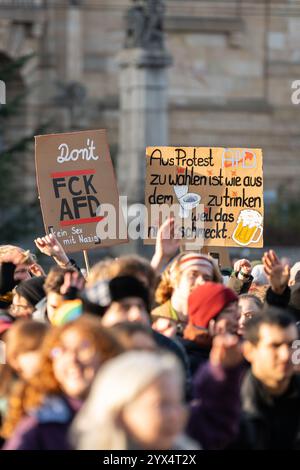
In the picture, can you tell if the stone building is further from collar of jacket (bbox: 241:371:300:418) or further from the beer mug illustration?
collar of jacket (bbox: 241:371:300:418)

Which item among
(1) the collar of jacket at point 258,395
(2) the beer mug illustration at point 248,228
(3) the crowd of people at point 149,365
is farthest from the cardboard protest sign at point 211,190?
(1) the collar of jacket at point 258,395

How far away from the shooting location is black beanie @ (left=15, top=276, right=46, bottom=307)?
8.01 m

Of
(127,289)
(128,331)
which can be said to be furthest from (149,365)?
(127,289)

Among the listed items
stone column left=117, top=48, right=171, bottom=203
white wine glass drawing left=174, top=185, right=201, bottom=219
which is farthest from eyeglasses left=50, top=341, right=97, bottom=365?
stone column left=117, top=48, right=171, bottom=203

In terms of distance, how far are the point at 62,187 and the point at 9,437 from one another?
180 inches

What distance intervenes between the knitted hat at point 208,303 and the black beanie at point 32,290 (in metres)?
1.39

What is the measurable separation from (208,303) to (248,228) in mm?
3082

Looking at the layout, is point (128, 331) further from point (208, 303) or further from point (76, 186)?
point (76, 186)

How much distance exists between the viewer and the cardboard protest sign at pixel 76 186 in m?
9.70

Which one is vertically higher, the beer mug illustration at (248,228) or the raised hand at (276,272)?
the raised hand at (276,272)

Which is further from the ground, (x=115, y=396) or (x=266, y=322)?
(x=115, y=396)

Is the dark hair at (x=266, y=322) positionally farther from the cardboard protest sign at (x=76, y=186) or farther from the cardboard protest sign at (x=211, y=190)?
the cardboard protest sign at (x=76, y=186)

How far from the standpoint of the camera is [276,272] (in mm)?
7500

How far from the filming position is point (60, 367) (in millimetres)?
5223
